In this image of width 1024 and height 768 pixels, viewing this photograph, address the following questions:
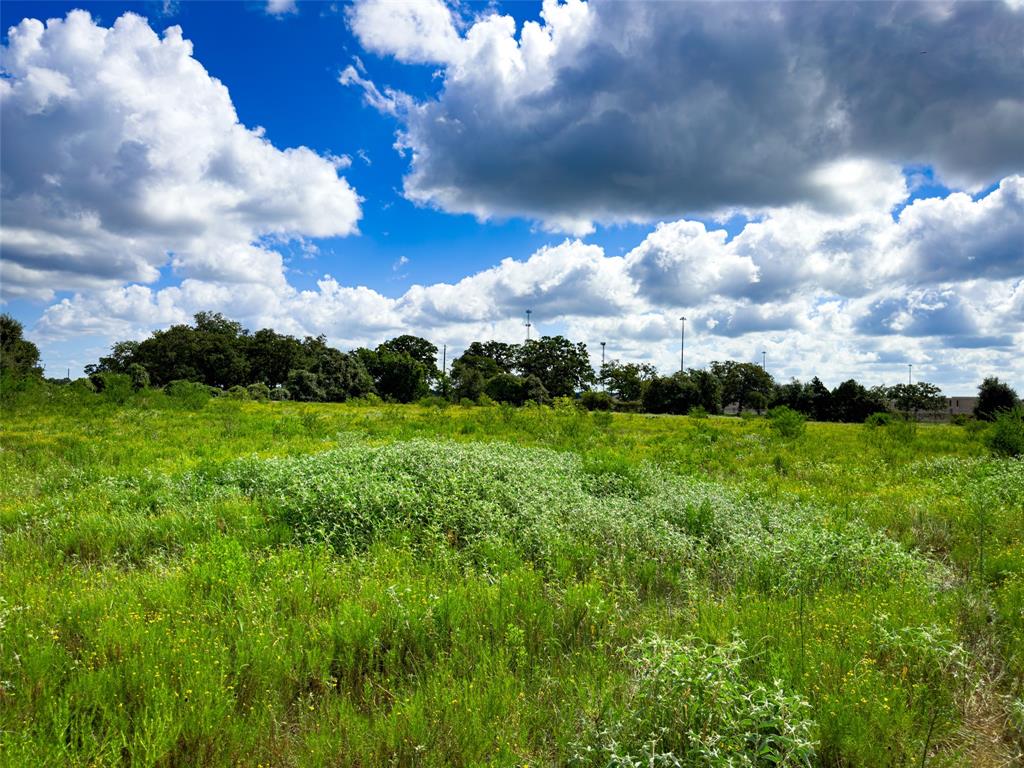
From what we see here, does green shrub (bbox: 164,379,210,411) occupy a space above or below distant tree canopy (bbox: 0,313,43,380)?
below

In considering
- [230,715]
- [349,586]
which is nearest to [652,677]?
[230,715]

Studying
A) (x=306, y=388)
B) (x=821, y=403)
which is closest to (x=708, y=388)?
(x=821, y=403)

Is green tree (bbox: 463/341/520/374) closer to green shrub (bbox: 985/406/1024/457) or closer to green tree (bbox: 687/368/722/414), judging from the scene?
green tree (bbox: 687/368/722/414)

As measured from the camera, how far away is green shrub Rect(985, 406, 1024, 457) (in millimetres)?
19625

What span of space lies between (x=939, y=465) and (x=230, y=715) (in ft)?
65.9

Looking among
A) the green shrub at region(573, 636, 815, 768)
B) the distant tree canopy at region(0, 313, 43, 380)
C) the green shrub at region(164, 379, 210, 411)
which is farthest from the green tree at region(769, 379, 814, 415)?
the distant tree canopy at region(0, 313, 43, 380)

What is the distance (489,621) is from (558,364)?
10956cm

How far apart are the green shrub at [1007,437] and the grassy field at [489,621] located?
33.0 ft

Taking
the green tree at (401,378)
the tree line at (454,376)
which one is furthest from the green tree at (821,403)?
the green tree at (401,378)

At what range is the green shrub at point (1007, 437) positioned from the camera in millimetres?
19625

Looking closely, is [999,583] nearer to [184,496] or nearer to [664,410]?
[184,496]

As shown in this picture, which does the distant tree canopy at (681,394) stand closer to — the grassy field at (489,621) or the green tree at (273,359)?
the green tree at (273,359)

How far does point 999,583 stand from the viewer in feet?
24.7

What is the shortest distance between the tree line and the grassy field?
55.4m
